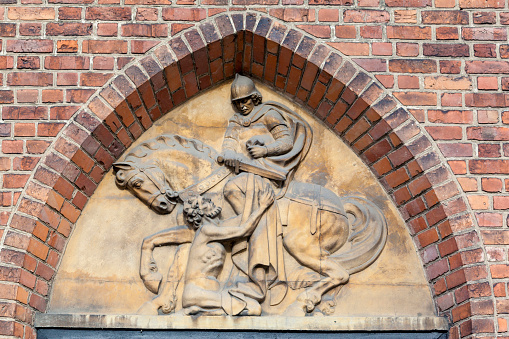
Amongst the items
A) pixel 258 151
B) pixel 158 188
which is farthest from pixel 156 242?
pixel 258 151

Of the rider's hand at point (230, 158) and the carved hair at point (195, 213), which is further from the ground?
the rider's hand at point (230, 158)

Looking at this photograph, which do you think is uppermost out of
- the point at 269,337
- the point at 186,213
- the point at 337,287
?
the point at 186,213

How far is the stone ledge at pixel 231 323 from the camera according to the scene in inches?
189

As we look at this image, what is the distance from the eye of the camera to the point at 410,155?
16.4ft

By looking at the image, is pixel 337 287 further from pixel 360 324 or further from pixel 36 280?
pixel 36 280

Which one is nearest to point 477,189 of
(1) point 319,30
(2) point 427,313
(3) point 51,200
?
(2) point 427,313

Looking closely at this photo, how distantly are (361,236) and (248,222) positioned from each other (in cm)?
77

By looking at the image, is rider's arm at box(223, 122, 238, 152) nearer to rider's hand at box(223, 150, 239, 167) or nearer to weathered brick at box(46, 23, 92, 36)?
rider's hand at box(223, 150, 239, 167)

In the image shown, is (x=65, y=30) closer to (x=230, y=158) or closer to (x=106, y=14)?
(x=106, y=14)

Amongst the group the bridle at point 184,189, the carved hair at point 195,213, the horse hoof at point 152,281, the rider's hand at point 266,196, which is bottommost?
the horse hoof at point 152,281

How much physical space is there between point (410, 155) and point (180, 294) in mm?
1731

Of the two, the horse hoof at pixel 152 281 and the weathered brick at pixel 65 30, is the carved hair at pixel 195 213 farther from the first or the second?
the weathered brick at pixel 65 30

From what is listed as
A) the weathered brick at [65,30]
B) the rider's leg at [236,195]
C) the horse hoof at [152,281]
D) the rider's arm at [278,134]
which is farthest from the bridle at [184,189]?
the weathered brick at [65,30]

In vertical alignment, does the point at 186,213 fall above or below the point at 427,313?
above
